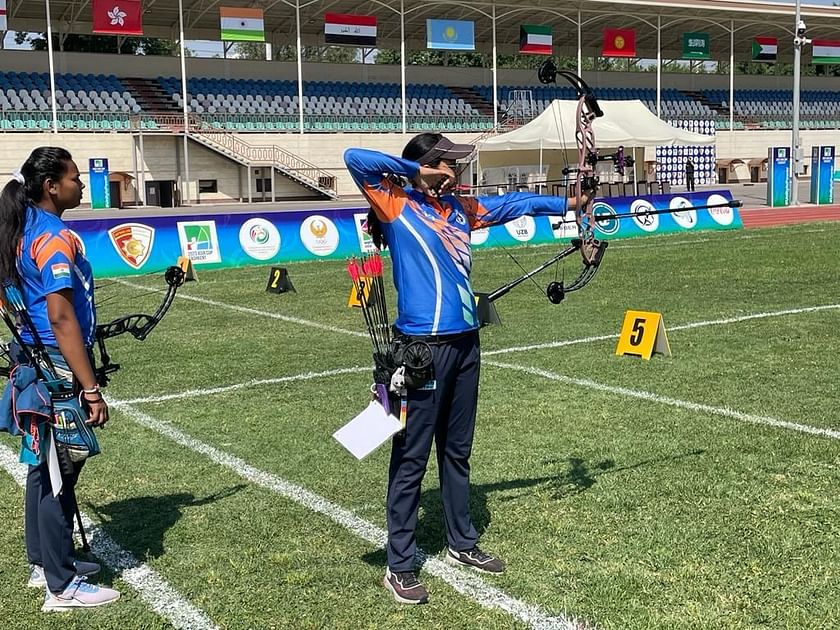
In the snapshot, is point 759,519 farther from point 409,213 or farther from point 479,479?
point 409,213

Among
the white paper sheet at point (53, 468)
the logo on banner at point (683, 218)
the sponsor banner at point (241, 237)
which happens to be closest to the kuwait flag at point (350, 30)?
the logo on banner at point (683, 218)

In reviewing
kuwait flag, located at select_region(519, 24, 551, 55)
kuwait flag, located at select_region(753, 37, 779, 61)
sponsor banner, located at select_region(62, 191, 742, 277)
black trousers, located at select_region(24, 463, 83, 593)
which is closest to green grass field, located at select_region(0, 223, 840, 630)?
black trousers, located at select_region(24, 463, 83, 593)

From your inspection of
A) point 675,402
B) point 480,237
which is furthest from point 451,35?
point 675,402

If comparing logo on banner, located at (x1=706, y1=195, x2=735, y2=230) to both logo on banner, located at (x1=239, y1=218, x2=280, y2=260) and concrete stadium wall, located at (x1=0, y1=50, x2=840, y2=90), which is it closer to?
logo on banner, located at (x1=239, y1=218, x2=280, y2=260)

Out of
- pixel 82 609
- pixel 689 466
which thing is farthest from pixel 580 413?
pixel 82 609

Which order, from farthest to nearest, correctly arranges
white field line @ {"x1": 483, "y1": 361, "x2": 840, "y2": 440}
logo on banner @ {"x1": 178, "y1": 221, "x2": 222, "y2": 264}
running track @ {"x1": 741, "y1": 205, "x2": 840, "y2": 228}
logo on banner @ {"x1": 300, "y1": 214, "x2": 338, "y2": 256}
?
running track @ {"x1": 741, "y1": 205, "x2": 840, "y2": 228} → logo on banner @ {"x1": 300, "y1": 214, "x2": 338, "y2": 256} → logo on banner @ {"x1": 178, "y1": 221, "x2": 222, "y2": 264} → white field line @ {"x1": 483, "y1": 361, "x2": 840, "y2": 440}

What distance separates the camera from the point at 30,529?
4.21 m

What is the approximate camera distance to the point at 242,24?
36250 millimetres

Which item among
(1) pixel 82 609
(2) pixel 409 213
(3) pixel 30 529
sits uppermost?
(2) pixel 409 213

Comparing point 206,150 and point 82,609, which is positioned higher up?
point 206,150

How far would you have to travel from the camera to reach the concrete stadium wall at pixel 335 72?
37469 millimetres

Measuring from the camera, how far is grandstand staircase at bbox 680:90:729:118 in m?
52.3

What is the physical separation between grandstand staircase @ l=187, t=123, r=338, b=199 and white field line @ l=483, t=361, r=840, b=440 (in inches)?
1132

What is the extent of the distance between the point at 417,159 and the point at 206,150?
34.0 m
